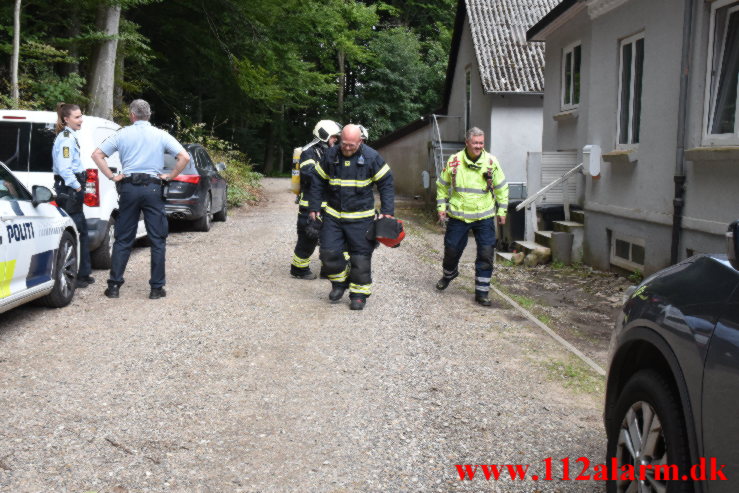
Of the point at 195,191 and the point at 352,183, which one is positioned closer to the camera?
the point at 352,183

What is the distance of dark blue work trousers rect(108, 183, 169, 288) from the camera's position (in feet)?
25.1

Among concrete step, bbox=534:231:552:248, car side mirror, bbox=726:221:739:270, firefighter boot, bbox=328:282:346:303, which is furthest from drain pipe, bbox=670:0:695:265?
car side mirror, bbox=726:221:739:270

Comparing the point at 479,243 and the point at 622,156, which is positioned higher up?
the point at 622,156

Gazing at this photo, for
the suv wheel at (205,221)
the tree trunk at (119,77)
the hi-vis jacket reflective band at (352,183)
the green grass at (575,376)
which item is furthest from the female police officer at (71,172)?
the tree trunk at (119,77)

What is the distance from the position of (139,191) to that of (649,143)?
245 inches

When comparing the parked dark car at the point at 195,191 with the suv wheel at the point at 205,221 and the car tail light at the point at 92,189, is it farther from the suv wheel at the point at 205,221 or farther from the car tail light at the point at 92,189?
the car tail light at the point at 92,189

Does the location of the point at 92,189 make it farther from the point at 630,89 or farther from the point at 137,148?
the point at 630,89

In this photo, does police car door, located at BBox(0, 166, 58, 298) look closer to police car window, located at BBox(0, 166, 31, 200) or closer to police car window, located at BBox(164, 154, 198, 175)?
police car window, located at BBox(0, 166, 31, 200)

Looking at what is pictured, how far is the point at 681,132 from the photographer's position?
27.7 feet

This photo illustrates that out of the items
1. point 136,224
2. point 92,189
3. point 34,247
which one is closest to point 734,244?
point 34,247

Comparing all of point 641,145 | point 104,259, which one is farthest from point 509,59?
point 104,259

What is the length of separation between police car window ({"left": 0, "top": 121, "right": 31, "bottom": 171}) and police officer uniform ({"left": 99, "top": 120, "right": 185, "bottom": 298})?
1453 mm

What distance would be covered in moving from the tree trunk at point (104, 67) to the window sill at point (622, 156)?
35.4 feet

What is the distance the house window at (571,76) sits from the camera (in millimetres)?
13242
